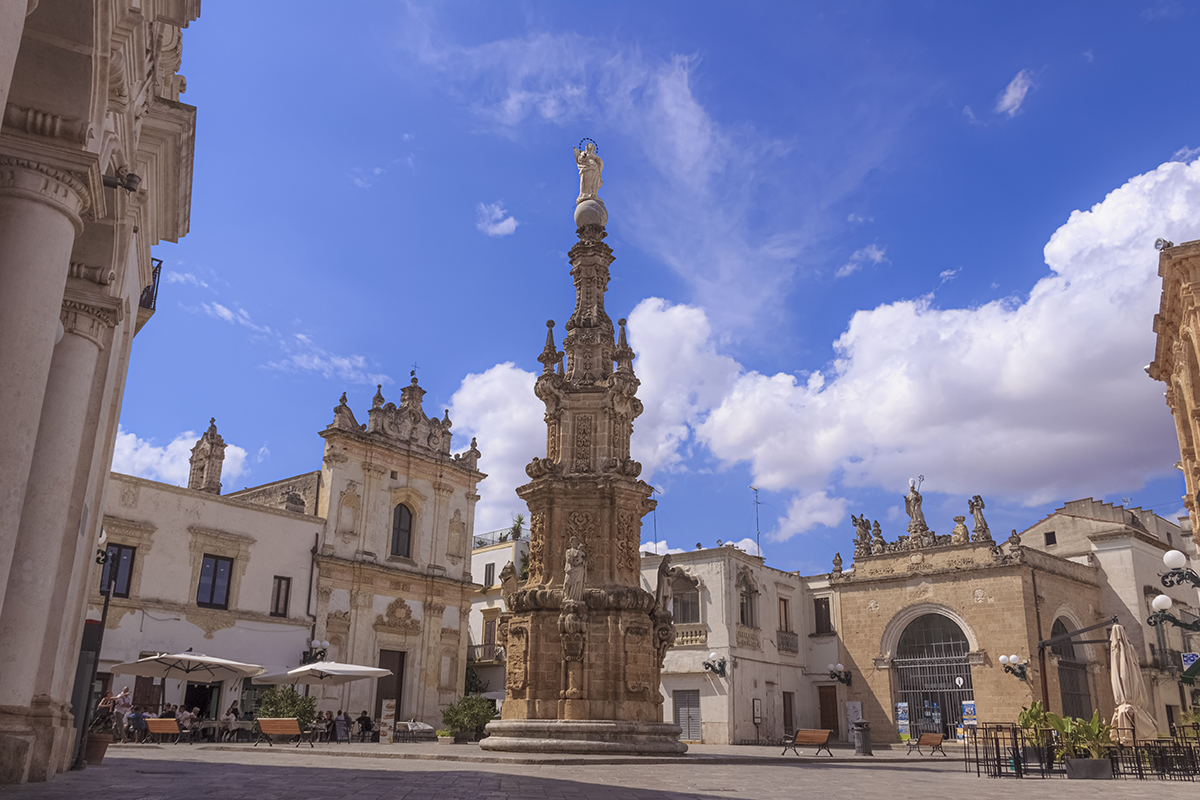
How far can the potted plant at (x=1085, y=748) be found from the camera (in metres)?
14.5

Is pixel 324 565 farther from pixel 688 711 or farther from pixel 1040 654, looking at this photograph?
pixel 1040 654

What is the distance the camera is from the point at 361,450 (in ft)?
115

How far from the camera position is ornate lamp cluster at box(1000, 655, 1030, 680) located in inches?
1257

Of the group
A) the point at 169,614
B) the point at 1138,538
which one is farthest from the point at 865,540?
the point at 169,614

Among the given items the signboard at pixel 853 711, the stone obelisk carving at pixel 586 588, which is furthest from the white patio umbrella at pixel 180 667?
the signboard at pixel 853 711

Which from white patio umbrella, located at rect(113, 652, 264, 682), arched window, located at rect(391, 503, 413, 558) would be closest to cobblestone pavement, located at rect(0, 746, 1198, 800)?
white patio umbrella, located at rect(113, 652, 264, 682)

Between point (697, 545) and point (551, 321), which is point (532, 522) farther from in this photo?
point (697, 545)

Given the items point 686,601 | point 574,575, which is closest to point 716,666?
point 686,601

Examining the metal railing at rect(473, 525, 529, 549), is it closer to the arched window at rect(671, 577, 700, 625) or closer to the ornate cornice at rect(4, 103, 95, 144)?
the arched window at rect(671, 577, 700, 625)

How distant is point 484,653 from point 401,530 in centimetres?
968

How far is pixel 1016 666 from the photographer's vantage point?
32.0 meters

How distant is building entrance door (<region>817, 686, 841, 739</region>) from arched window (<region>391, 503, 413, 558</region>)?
18.9 m

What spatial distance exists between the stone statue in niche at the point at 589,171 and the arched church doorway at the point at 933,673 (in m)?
24.2

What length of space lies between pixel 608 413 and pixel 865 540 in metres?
24.5
